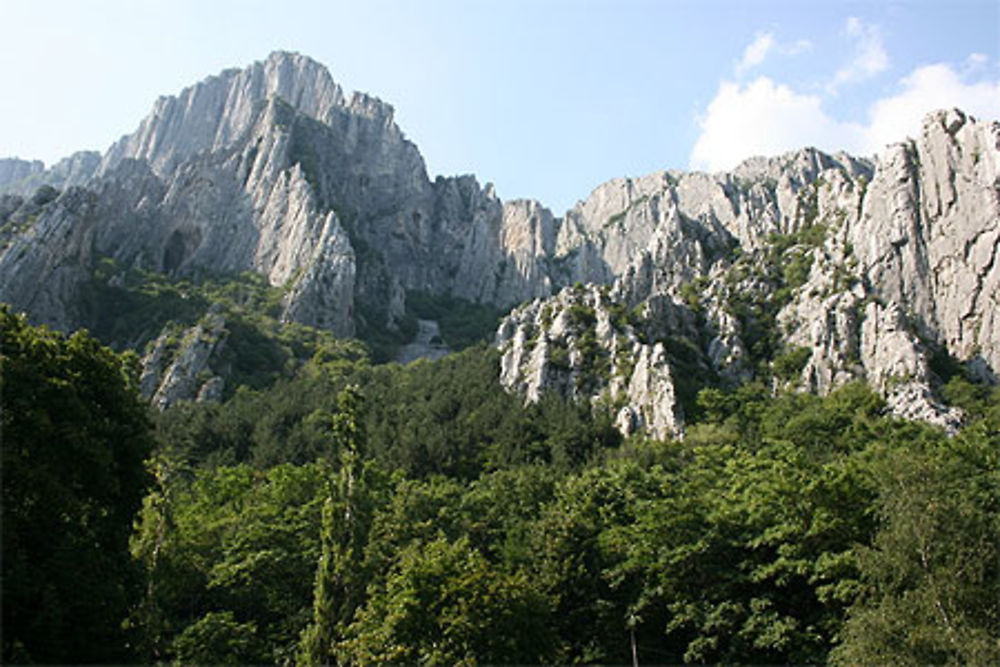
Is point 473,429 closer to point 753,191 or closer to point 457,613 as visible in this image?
point 457,613

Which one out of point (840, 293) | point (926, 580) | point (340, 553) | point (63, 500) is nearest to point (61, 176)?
point (840, 293)

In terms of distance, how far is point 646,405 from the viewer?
2472 inches

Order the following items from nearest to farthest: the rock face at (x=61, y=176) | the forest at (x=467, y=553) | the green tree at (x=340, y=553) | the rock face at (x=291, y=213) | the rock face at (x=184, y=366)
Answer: the forest at (x=467, y=553) → the green tree at (x=340, y=553) → the rock face at (x=184, y=366) → the rock face at (x=291, y=213) → the rock face at (x=61, y=176)

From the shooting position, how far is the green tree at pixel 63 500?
16.8m

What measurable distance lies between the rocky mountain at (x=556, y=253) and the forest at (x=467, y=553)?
22.5m

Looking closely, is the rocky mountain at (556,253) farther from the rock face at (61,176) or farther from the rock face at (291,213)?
the rock face at (61,176)

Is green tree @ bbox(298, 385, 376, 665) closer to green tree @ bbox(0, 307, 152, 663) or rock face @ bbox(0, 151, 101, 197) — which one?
green tree @ bbox(0, 307, 152, 663)

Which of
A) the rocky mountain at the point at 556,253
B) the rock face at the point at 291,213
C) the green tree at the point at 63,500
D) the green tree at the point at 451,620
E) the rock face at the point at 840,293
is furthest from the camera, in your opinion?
the rock face at the point at 291,213

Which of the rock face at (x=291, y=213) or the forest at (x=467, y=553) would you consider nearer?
the forest at (x=467, y=553)

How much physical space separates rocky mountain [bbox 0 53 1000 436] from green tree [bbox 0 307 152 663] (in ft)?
148

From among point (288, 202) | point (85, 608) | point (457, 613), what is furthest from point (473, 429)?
point (288, 202)

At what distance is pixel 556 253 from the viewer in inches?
6240

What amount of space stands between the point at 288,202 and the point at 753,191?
2911 inches

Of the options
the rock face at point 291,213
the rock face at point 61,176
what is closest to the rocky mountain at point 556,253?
the rock face at point 291,213
